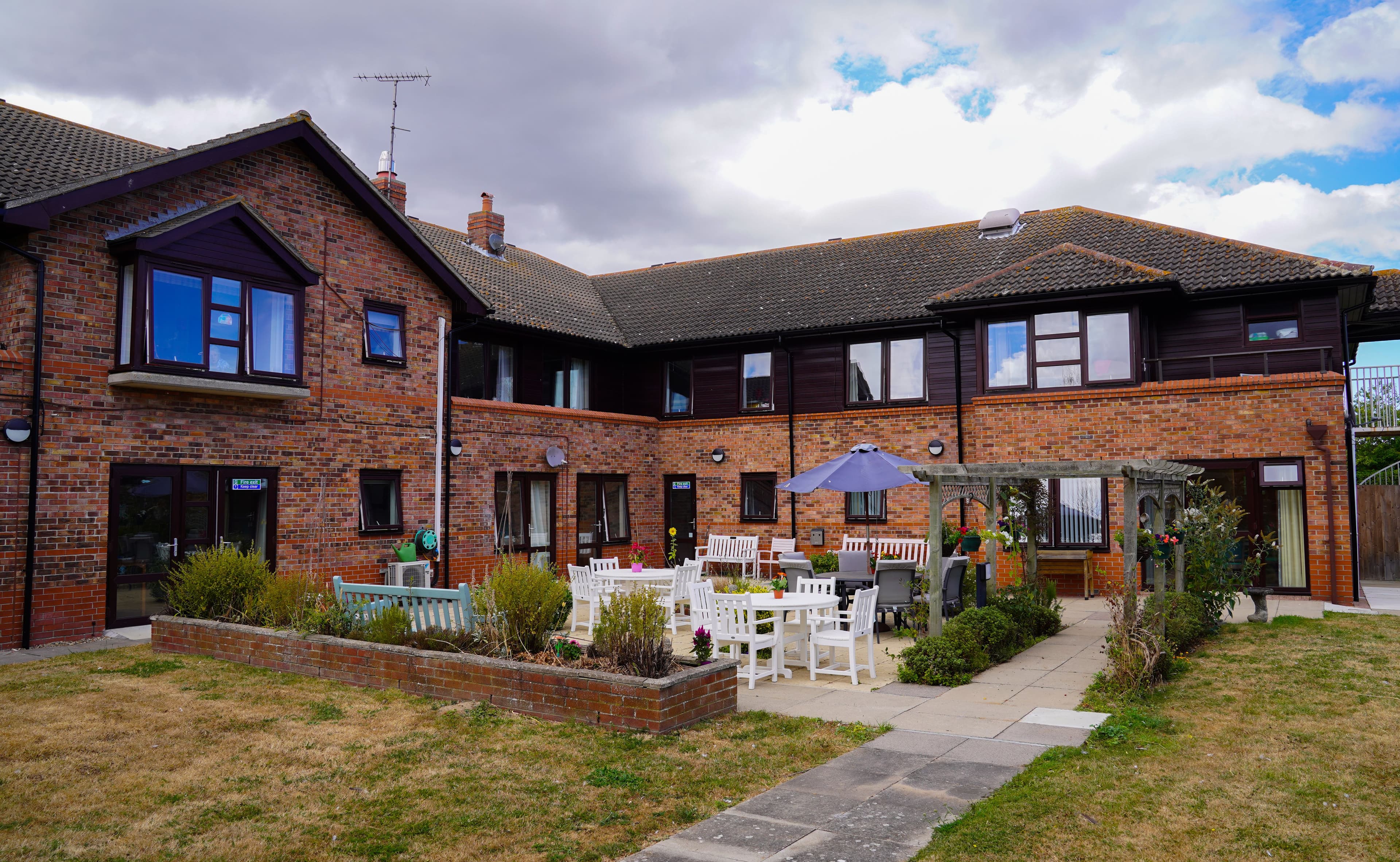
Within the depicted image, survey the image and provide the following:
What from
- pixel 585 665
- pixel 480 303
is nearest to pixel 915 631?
pixel 585 665

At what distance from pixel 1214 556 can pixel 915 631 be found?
168 inches

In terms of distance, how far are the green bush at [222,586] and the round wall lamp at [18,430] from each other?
109 inches

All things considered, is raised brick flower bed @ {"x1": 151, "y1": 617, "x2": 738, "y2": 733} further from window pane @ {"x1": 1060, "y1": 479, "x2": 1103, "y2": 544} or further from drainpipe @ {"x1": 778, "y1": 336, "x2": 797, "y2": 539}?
drainpipe @ {"x1": 778, "y1": 336, "x2": 797, "y2": 539}

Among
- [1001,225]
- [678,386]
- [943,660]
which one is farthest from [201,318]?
[1001,225]

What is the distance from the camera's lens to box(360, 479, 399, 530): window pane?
50.6 ft

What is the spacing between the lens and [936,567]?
10.7 metres

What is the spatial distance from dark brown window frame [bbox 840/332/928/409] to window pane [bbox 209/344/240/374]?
11860 millimetres

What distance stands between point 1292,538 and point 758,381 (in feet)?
35.0

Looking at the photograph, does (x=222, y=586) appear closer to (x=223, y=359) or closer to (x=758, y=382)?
(x=223, y=359)

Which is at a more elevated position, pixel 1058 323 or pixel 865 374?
pixel 1058 323

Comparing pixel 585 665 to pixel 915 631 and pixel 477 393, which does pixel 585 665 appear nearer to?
pixel 915 631

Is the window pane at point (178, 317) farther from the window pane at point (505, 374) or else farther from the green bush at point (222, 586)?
the window pane at point (505, 374)

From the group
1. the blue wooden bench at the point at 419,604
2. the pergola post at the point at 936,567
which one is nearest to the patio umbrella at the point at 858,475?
the pergola post at the point at 936,567

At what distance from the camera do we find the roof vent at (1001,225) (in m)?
21.5
